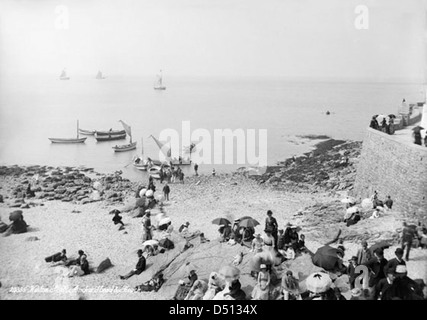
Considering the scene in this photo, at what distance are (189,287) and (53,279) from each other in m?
3.39

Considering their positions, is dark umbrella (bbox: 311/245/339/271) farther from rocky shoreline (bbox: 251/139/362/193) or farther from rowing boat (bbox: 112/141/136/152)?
A: rowing boat (bbox: 112/141/136/152)

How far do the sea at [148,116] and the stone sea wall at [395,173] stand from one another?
7.77 m

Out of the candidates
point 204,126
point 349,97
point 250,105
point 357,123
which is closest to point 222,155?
point 204,126

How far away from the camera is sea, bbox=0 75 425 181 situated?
951 inches

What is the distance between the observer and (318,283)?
725 centimetres

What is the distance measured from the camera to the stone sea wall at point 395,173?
34.0 ft

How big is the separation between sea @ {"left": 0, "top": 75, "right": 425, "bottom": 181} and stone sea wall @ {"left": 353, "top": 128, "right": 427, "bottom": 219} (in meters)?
7.77

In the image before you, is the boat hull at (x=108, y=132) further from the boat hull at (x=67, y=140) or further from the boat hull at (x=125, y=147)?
the boat hull at (x=125, y=147)

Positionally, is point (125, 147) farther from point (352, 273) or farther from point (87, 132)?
point (352, 273)

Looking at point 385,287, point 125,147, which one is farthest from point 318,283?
point 125,147

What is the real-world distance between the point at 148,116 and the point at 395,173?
75.9 ft

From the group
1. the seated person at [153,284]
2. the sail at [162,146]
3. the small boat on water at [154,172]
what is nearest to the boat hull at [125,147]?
the sail at [162,146]
